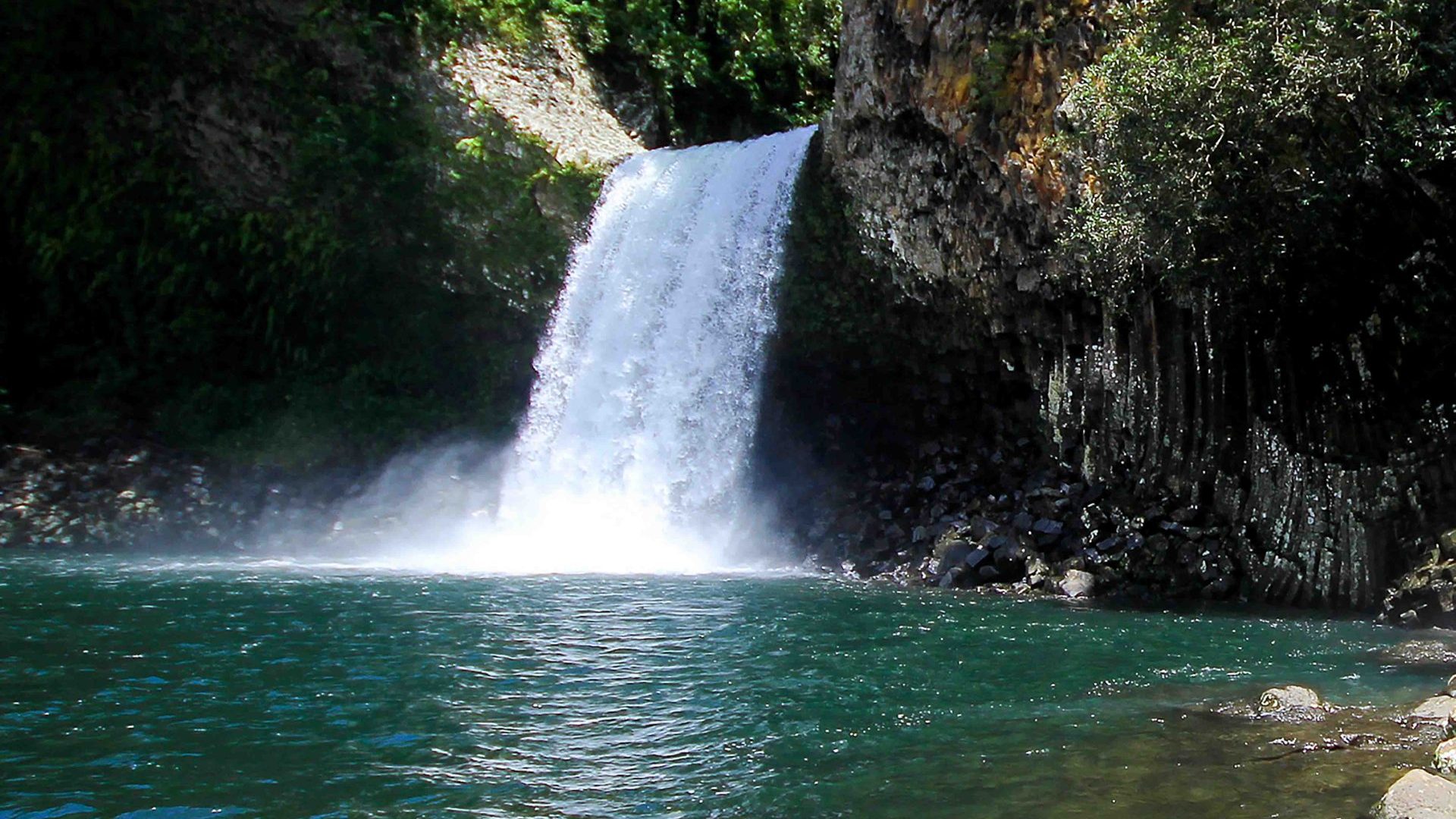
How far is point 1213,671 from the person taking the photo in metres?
10.6

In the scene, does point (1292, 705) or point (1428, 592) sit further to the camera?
point (1428, 592)

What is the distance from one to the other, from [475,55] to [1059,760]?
20570mm

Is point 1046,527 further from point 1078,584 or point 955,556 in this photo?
point 1078,584

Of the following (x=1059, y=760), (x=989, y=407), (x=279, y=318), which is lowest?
(x=1059, y=760)

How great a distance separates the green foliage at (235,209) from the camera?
2342cm

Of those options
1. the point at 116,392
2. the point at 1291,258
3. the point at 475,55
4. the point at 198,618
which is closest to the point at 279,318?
the point at 116,392

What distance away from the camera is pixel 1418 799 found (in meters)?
6.02

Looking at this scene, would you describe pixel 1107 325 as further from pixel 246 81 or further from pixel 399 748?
pixel 246 81

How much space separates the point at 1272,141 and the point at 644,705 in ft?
29.5

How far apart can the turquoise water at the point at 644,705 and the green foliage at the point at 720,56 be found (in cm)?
1568

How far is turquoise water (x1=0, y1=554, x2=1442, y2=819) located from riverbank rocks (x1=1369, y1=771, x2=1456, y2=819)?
0.32 metres

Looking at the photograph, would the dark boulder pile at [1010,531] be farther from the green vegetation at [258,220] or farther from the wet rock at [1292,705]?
the green vegetation at [258,220]

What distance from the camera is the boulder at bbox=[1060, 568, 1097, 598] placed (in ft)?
52.7

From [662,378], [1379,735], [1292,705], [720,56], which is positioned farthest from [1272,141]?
[720,56]
